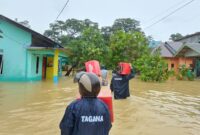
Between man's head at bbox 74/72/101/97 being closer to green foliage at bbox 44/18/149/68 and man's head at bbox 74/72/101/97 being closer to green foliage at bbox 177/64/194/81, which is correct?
green foliage at bbox 44/18/149/68

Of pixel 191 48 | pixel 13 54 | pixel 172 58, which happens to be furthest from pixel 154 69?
pixel 172 58

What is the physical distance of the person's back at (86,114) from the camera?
3.50 m

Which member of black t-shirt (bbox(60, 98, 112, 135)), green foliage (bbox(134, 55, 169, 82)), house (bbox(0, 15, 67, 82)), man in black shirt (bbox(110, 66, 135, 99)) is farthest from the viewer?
green foliage (bbox(134, 55, 169, 82))

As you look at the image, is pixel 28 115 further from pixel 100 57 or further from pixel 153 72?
pixel 100 57

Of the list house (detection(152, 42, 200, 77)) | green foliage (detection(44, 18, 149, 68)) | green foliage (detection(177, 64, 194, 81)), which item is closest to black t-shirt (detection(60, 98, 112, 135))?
green foliage (detection(44, 18, 149, 68))

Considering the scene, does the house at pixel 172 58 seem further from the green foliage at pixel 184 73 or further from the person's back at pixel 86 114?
the person's back at pixel 86 114

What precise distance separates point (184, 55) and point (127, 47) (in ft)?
22.2

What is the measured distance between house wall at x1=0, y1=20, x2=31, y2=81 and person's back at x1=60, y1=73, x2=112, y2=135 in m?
18.8

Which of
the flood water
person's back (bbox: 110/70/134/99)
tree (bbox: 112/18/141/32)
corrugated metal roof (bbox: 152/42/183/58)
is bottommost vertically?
the flood water

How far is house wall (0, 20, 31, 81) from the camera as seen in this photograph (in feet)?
72.0

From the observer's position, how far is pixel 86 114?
11.5 ft

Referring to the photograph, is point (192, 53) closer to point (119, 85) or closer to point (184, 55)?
point (184, 55)

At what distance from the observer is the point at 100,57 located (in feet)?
94.7

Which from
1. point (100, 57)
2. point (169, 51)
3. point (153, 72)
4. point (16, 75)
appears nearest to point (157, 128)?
point (16, 75)
